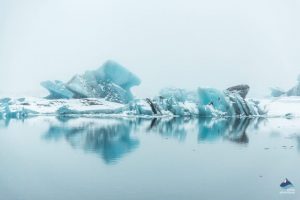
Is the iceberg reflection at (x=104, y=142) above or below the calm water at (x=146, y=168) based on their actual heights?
above

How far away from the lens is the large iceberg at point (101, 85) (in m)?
25.6

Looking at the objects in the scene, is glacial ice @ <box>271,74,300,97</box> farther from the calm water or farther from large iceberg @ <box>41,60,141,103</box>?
the calm water

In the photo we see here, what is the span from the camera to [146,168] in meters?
7.39

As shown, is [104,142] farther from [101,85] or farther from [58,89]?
A: [58,89]

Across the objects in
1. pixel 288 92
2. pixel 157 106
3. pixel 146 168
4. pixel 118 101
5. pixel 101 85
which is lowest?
pixel 146 168

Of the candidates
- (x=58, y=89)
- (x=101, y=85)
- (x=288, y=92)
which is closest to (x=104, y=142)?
(x=101, y=85)

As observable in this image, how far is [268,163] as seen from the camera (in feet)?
26.3

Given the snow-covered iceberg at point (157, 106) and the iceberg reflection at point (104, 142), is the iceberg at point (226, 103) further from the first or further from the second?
the iceberg reflection at point (104, 142)

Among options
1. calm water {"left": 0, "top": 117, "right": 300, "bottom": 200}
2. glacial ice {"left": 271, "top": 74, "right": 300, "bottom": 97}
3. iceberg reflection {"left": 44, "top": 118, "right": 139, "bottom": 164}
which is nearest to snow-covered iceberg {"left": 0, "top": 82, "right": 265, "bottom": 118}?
glacial ice {"left": 271, "top": 74, "right": 300, "bottom": 97}

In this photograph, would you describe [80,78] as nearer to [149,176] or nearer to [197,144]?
[197,144]

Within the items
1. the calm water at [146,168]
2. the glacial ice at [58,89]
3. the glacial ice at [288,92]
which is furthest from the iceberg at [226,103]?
the calm water at [146,168]

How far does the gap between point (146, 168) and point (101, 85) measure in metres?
Result: 19.1

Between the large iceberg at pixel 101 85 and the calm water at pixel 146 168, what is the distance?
1350cm

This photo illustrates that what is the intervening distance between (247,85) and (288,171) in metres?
17.9
